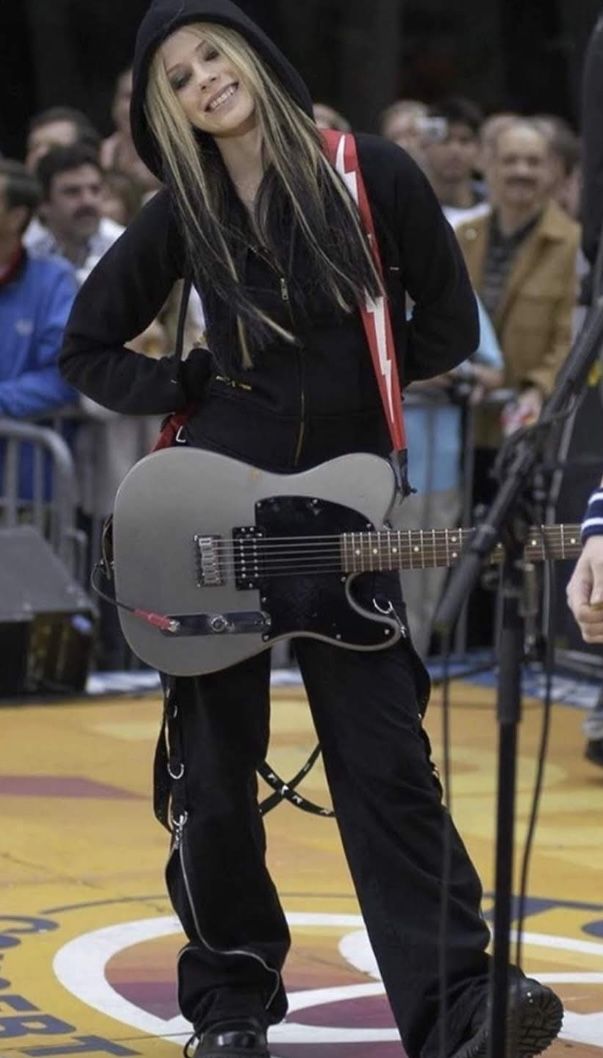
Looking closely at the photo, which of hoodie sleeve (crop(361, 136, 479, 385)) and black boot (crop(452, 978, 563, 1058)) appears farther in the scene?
hoodie sleeve (crop(361, 136, 479, 385))

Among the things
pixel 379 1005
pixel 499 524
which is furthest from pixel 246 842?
pixel 499 524

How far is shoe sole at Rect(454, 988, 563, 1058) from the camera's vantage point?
4.53 m

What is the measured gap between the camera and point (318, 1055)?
199 inches

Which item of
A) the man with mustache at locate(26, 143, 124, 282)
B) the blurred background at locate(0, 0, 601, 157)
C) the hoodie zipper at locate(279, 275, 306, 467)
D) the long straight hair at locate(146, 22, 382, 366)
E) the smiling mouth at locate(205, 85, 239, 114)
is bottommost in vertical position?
the hoodie zipper at locate(279, 275, 306, 467)

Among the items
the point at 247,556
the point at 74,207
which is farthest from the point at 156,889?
the point at 74,207

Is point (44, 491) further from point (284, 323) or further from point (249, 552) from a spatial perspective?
point (284, 323)

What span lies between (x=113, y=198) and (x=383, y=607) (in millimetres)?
6764

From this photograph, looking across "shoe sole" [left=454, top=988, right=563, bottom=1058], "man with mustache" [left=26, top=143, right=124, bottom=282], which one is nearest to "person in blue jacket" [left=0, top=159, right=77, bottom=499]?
"man with mustache" [left=26, top=143, right=124, bottom=282]

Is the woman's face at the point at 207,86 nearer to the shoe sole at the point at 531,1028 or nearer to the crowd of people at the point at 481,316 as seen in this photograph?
the shoe sole at the point at 531,1028

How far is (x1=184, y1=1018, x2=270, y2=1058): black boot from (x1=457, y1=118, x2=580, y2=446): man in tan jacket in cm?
580

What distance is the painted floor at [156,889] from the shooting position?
17.3ft

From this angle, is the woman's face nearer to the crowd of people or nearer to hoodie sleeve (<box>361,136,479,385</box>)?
hoodie sleeve (<box>361,136,479,385</box>)

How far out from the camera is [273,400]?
4.81 m

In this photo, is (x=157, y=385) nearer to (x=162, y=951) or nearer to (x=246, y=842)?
(x=246, y=842)
